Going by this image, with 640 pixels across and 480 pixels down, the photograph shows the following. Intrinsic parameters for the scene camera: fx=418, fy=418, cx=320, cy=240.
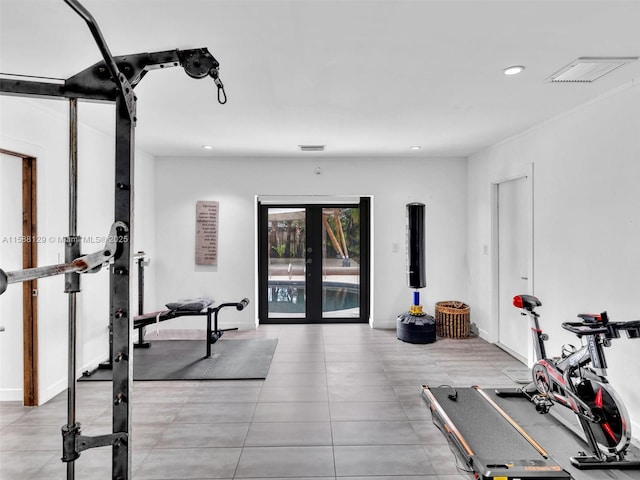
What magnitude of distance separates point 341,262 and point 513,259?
104 inches

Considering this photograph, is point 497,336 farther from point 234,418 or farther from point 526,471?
point 234,418

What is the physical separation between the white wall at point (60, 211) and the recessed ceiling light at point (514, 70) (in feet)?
9.57

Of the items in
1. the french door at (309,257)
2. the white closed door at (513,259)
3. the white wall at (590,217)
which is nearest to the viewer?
the white wall at (590,217)

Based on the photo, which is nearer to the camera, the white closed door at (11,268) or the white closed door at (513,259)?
the white closed door at (11,268)

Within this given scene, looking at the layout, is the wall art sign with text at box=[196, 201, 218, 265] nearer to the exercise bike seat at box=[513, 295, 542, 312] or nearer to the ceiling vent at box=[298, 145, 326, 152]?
the ceiling vent at box=[298, 145, 326, 152]

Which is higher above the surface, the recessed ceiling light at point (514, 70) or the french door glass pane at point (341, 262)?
the recessed ceiling light at point (514, 70)

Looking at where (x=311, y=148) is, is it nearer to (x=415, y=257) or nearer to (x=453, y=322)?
(x=415, y=257)

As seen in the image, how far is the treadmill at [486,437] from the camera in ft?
7.93

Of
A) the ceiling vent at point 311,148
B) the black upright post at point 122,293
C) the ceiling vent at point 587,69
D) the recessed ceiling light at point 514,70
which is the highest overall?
the ceiling vent at point 311,148

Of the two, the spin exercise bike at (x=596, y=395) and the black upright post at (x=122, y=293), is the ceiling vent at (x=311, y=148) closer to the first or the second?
the spin exercise bike at (x=596, y=395)

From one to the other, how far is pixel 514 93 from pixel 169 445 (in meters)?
3.72

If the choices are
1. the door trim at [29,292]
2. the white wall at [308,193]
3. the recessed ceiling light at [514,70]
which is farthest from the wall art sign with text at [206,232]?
the recessed ceiling light at [514,70]

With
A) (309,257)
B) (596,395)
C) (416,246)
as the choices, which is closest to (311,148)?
(309,257)

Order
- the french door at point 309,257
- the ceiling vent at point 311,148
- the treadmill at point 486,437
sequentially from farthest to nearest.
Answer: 1. the french door at point 309,257
2. the ceiling vent at point 311,148
3. the treadmill at point 486,437
